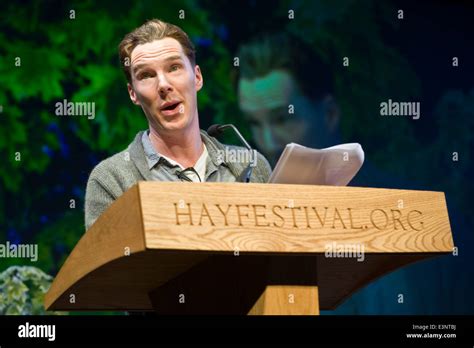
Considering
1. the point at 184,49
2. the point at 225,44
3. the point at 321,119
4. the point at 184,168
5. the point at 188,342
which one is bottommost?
the point at 188,342

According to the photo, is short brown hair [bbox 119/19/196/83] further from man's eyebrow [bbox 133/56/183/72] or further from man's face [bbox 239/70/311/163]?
man's face [bbox 239/70/311/163]

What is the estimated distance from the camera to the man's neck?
7.66 feet

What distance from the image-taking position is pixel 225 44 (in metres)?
4.72

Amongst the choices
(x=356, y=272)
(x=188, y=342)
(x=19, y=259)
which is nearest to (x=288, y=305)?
(x=188, y=342)

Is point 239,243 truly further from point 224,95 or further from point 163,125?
point 224,95

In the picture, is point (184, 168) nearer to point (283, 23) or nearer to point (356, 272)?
point (356, 272)

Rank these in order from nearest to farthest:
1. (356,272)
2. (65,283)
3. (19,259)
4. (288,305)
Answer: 1. (288,305)
2. (65,283)
3. (356,272)
4. (19,259)

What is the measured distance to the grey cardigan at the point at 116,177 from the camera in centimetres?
218

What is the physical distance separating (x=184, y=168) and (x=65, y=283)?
534mm

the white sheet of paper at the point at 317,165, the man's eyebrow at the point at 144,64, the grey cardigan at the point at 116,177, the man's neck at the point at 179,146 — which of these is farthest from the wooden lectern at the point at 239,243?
the man's eyebrow at the point at 144,64

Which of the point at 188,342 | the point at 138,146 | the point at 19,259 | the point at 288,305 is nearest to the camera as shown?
the point at 188,342

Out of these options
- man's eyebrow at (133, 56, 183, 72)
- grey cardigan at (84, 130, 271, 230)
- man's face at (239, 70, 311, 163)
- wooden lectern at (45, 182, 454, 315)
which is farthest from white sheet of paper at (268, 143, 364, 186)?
man's face at (239, 70, 311, 163)

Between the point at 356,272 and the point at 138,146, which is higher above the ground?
the point at 138,146

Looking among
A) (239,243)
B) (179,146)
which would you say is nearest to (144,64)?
(179,146)
